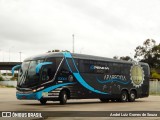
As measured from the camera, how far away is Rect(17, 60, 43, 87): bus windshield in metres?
23.4

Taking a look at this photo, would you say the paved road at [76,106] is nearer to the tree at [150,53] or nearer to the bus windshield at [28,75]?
the bus windshield at [28,75]

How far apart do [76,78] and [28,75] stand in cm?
328

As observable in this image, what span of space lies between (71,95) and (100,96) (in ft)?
11.2

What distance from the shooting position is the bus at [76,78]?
23459mm

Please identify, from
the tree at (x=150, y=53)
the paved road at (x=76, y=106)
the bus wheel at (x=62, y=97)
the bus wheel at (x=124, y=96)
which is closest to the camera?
the paved road at (x=76, y=106)

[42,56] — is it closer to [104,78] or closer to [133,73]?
[104,78]

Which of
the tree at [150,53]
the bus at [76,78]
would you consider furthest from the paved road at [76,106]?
the tree at [150,53]

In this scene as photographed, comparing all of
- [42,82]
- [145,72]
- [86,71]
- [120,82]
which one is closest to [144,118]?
[42,82]

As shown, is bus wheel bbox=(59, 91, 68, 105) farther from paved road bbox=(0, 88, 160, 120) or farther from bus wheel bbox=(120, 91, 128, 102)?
bus wheel bbox=(120, 91, 128, 102)

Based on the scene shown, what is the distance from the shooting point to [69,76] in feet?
81.4

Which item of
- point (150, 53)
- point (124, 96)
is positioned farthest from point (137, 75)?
point (150, 53)

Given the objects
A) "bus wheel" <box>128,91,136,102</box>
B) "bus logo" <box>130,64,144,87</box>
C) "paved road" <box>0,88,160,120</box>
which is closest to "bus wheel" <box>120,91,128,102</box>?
"bus wheel" <box>128,91,136,102</box>

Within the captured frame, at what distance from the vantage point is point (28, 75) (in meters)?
23.7

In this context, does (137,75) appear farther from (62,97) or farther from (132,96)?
(62,97)
